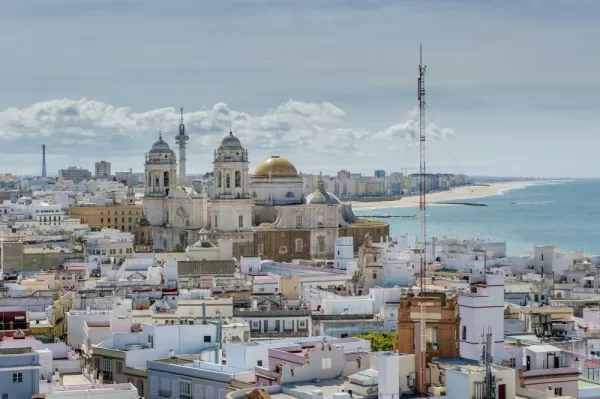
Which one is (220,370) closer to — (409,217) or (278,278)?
(278,278)

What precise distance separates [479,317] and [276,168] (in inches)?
1891

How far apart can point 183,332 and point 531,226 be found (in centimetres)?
10428

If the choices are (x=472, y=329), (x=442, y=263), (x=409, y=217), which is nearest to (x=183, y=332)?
(x=472, y=329)

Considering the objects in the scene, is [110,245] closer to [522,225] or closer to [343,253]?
[343,253]

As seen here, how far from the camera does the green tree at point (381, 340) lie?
2636 centimetres

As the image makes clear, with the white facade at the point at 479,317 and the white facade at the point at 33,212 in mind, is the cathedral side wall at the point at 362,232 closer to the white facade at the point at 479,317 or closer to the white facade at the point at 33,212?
the white facade at the point at 33,212

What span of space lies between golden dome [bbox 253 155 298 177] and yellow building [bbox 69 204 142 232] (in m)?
18.9

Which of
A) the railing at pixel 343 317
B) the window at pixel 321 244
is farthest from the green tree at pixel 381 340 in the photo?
the window at pixel 321 244

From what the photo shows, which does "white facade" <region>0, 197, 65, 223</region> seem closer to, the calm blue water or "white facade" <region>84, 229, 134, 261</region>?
"white facade" <region>84, 229, 134, 261</region>

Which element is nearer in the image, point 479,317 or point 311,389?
point 311,389

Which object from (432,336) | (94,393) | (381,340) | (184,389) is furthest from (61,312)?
(432,336)

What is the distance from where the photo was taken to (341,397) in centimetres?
1658

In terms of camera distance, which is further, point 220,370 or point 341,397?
Answer: point 220,370

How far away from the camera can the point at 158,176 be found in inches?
2657
